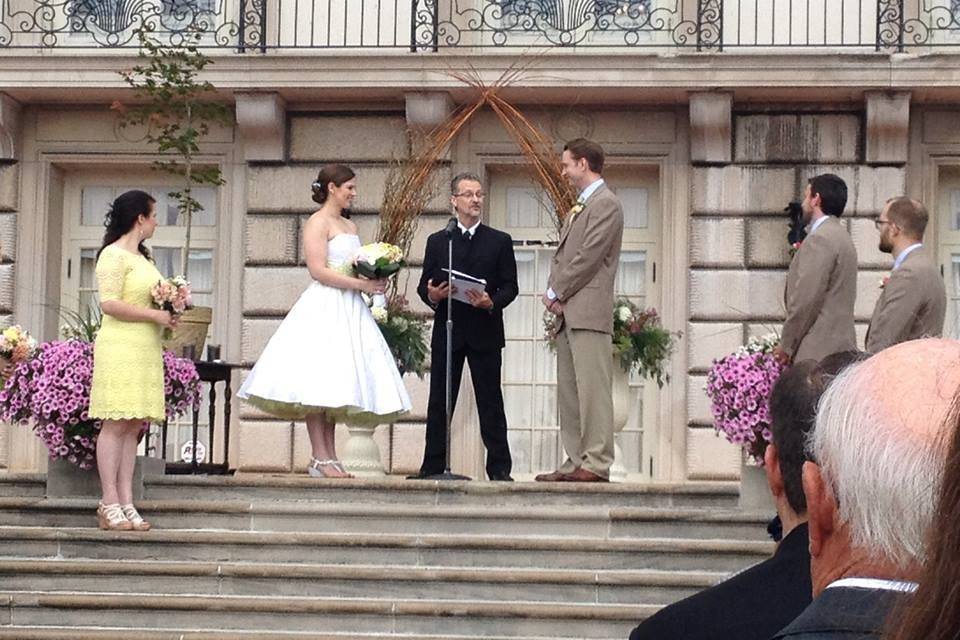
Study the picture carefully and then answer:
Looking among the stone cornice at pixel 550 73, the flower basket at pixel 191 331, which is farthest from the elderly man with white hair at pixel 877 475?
the stone cornice at pixel 550 73

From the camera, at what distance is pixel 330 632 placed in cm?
948

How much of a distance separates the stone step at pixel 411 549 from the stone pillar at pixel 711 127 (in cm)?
567

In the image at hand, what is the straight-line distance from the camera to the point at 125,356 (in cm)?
1045

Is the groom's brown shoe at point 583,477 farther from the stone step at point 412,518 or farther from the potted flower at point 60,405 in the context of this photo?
the potted flower at point 60,405

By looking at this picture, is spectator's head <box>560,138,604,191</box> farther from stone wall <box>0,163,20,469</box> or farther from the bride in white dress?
stone wall <box>0,163,20,469</box>

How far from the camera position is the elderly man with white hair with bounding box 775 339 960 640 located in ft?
5.85

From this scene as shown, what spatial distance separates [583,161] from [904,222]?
6.70 feet

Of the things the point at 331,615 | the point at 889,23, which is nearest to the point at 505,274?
the point at 331,615

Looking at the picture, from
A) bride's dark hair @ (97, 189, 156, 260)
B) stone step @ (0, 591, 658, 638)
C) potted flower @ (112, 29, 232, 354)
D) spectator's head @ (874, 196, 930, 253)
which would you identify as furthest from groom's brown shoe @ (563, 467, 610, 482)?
potted flower @ (112, 29, 232, 354)

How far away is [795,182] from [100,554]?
6994 mm

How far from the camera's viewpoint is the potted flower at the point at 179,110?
14703mm

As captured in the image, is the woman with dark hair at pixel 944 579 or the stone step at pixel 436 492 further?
the stone step at pixel 436 492

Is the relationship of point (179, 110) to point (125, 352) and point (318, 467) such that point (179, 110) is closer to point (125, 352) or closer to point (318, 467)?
point (318, 467)

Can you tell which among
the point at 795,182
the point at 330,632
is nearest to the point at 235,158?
the point at 795,182
